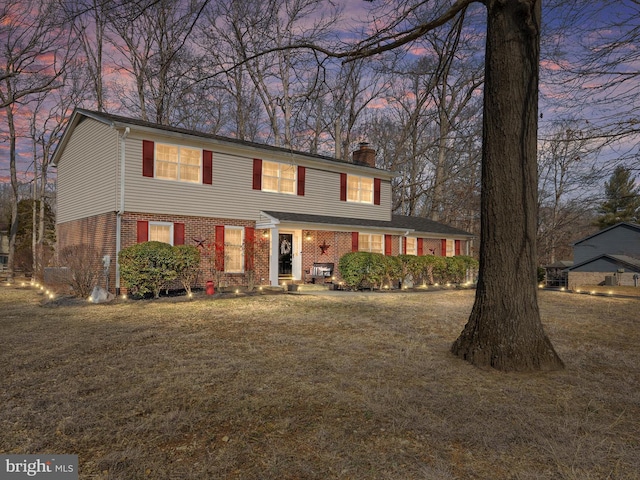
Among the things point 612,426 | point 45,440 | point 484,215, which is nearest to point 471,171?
point 484,215

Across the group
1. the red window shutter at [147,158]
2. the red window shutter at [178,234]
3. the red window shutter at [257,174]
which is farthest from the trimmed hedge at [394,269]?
the red window shutter at [147,158]

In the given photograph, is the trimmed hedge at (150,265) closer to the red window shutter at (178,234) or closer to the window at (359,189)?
the red window shutter at (178,234)

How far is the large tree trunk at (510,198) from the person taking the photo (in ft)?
16.1

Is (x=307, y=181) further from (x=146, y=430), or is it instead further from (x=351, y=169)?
(x=146, y=430)

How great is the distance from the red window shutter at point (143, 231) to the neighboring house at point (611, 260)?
19219 mm

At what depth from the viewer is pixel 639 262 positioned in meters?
17.7

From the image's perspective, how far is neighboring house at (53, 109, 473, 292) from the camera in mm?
12789

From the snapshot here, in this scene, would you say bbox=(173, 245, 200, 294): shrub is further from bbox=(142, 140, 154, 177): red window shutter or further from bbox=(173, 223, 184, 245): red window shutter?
bbox=(142, 140, 154, 177): red window shutter

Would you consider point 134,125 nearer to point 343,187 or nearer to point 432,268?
point 343,187

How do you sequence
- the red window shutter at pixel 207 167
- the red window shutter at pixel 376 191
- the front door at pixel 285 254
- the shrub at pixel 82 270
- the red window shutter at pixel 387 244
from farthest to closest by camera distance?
the red window shutter at pixel 376 191, the red window shutter at pixel 387 244, the front door at pixel 285 254, the red window shutter at pixel 207 167, the shrub at pixel 82 270

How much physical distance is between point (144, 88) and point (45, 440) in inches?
991

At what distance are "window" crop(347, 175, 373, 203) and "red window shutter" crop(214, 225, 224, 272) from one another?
6.78 meters

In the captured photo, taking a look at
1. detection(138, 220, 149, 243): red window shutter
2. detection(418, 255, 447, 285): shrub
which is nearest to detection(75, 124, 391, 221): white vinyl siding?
detection(138, 220, 149, 243): red window shutter

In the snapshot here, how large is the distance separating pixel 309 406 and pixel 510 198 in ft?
11.9
